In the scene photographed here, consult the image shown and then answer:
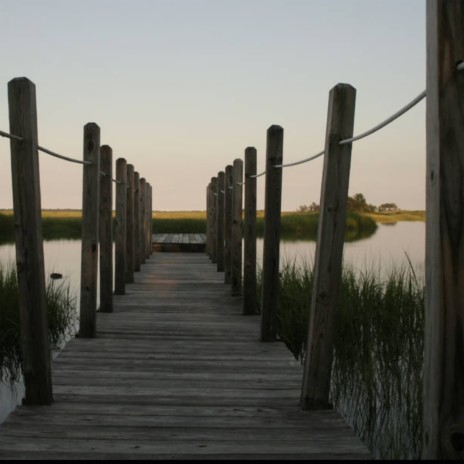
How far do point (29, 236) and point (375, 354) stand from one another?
9.81 feet

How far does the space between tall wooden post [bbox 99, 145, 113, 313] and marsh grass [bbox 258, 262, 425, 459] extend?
64.6 inches

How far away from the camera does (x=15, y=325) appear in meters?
5.50

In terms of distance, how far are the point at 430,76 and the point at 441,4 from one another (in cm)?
20

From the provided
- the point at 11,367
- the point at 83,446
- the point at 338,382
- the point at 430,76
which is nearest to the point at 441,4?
the point at 430,76

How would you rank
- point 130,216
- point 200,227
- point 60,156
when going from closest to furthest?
point 60,156
point 130,216
point 200,227

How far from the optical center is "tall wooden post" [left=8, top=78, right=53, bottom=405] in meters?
3.04

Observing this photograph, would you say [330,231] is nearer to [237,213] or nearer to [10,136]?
[10,136]

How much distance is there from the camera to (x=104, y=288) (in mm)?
6031

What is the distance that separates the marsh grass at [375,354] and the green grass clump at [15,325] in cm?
219

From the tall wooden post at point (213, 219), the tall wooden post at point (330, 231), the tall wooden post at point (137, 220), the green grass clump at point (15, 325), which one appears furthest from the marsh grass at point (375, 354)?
the tall wooden post at point (213, 219)

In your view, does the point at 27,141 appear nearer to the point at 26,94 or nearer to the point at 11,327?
the point at 26,94

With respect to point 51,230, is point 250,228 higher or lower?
higher

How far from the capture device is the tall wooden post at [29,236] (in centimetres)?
304

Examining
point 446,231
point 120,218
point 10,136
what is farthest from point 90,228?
point 446,231
